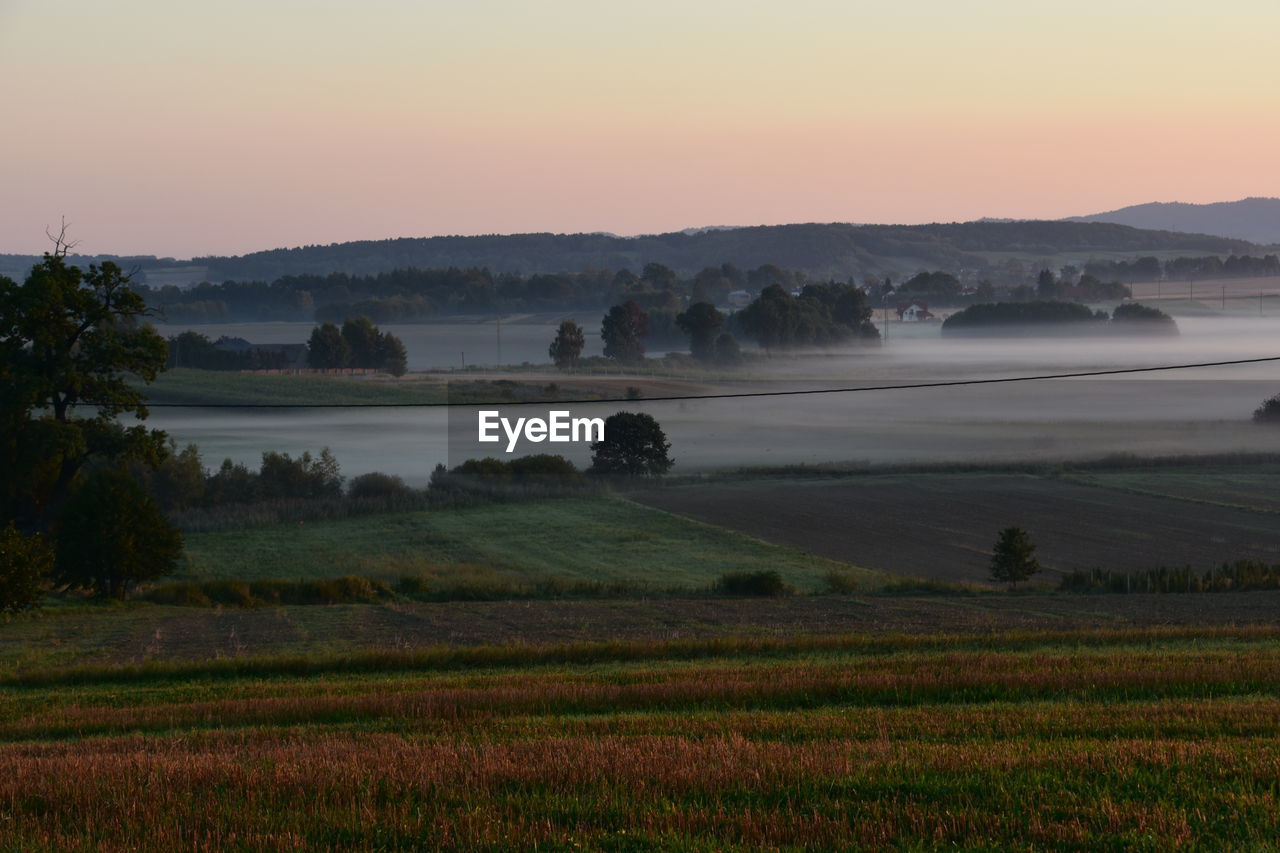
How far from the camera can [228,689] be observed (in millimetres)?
18828

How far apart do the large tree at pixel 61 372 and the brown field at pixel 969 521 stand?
26183mm

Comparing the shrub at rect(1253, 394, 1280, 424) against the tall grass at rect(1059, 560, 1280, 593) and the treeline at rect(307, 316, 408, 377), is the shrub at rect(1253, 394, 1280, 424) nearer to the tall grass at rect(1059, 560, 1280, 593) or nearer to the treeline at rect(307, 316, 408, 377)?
the tall grass at rect(1059, 560, 1280, 593)

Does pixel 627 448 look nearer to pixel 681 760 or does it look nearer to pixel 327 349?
pixel 327 349

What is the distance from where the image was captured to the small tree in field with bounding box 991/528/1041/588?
40906 millimetres

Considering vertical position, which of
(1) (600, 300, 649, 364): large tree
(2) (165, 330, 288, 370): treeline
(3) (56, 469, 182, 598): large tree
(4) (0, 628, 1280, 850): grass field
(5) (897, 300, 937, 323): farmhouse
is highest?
(5) (897, 300, 937, 323): farmhouse

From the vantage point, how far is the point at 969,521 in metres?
57.6

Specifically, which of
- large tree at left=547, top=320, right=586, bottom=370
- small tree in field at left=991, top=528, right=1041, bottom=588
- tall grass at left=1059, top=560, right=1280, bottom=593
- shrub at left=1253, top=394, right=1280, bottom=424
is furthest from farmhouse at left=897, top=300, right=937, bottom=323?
tall grass at left=1059, top=560, right=1280, bottom=593

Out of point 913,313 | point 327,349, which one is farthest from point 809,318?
point 327,349

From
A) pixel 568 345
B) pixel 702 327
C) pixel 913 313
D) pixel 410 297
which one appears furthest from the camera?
pixel 410 297

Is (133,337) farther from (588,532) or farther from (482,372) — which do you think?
(482,372)

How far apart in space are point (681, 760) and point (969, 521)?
49543 mm

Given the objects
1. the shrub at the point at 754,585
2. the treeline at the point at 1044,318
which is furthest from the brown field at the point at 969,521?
the treeline at the point at 1044,318

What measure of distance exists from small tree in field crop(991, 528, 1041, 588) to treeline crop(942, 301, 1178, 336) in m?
115

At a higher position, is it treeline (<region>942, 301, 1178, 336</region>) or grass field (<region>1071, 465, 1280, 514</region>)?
treeline (<region>942, 301, 1178, 336</region>)
